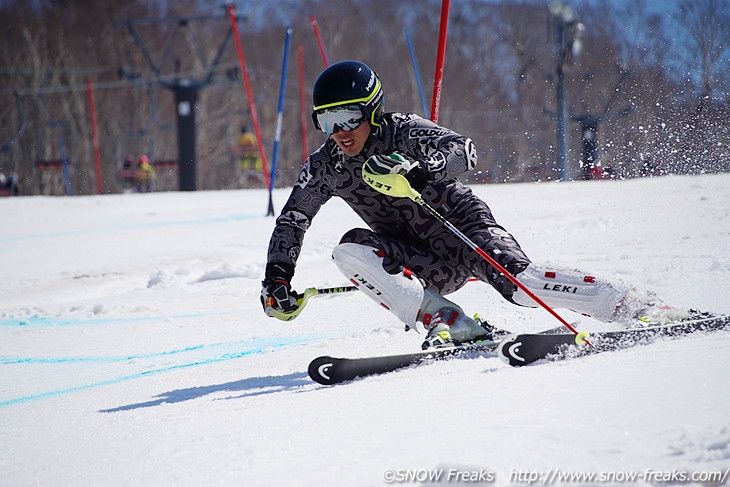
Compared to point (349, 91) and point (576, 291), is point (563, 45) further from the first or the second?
point (576, 291)

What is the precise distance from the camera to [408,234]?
378cm

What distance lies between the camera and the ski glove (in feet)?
10.3

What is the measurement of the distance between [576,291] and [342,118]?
108 centimetres

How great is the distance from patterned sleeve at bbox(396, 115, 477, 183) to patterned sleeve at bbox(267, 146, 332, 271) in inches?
14.2

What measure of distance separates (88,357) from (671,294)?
296cm

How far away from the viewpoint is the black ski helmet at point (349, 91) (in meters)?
3.45

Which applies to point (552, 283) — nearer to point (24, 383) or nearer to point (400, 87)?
point (24, 383)

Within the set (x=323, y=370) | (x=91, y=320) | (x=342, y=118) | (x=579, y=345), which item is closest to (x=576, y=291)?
(x=579, y=345)

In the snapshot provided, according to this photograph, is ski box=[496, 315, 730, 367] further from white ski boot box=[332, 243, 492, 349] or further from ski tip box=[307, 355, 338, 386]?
ski tip box=[307, 355, 338, 386]

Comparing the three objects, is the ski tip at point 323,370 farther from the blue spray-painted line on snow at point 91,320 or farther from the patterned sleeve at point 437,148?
the blue spray-painted line on snow at point 91,320

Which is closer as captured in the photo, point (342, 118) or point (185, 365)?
point (342, 118)

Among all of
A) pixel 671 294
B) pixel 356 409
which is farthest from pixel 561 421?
pixel 671 294

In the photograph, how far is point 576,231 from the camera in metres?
A: 7.79

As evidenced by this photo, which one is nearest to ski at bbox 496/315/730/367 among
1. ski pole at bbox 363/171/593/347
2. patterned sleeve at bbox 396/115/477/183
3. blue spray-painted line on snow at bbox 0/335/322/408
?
ski pole at bbox 363/171/593/347
